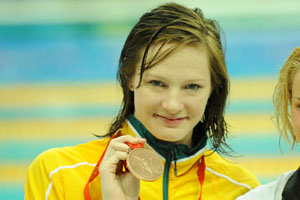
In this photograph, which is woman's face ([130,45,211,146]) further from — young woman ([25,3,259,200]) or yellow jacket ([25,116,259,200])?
yellow jacket ([25,116,259,200])

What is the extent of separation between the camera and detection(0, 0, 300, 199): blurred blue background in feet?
21.4

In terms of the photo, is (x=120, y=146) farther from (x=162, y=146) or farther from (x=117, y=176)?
(x=162, y=146)

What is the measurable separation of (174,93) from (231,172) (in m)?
0.49

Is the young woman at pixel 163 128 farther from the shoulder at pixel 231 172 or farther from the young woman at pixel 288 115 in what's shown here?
the young woman at pixel 288 115

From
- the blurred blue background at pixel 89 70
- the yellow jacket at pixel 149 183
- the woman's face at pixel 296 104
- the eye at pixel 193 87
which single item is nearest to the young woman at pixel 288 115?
the woman's face at pixel 296 104

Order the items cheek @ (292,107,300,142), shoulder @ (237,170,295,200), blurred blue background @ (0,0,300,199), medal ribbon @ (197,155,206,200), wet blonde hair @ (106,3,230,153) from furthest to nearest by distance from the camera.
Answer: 1. blurred blue background @ (0,0,300,199)
2. medal ribbon @ (197,155,206,200)
3. wet blonde hair @ (106,3,230,153)
4. shoulder @ (237,170,295,200)
5. cheek @ (292,107,300,142)

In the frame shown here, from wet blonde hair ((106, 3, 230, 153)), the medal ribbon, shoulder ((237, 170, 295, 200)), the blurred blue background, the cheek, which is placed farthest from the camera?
the blurred blue background

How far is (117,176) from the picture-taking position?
1759 mm

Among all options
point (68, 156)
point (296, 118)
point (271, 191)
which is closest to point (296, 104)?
point (296, 118)

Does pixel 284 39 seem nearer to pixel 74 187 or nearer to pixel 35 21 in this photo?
pixel 35 21

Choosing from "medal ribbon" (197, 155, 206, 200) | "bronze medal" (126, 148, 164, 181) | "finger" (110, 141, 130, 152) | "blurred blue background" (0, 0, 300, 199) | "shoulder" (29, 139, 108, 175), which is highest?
"finger" (110, 141, 130, 152)

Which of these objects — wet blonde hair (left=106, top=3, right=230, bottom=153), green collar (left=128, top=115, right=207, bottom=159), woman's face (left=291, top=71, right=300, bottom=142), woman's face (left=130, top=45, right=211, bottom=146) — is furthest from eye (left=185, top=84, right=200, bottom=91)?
woman's face (left=291, top=71, right=300, bottom=142)

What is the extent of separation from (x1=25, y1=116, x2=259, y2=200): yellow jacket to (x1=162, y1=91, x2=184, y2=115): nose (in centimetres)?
19

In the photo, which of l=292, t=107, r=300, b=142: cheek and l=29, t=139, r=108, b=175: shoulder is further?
l=29, t=139, r=108, b=175: shoulder
